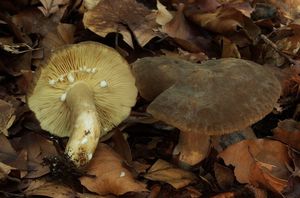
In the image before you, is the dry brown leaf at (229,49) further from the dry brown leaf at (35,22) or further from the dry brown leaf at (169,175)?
the dry brown leaf at (35,22)

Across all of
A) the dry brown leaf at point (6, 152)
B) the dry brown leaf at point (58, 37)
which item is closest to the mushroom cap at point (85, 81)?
the dry brown leaf at point (6, 152)

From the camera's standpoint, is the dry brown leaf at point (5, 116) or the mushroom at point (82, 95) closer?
the mushroom at point (82, 95)

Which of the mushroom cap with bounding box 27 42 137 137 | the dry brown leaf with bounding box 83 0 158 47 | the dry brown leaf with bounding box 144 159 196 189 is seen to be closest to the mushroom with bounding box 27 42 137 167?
the mushroom cap with bounding box 27 42 137 137

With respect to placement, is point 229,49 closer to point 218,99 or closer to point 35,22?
point 218,99

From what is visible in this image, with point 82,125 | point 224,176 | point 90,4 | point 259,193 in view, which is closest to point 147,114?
point 82,125

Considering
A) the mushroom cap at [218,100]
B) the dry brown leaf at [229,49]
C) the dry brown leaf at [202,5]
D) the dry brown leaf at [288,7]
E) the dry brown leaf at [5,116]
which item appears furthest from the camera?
the dry brown leaf at [288,7]

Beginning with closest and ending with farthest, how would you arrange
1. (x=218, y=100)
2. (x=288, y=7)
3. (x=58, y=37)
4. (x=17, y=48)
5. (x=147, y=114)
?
1. (x=218, y=100)
2. (x=147, y=114)
3. (x=17, y=48)
4. (x=58, y=37)
5. (x=288, y=7)
